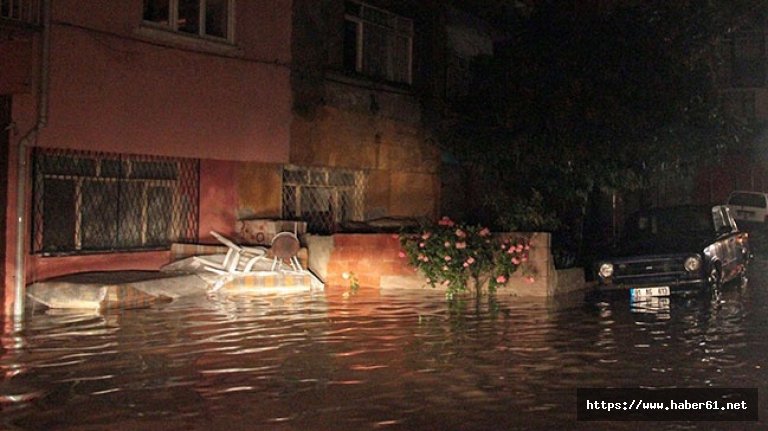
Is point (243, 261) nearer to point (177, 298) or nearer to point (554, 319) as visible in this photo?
point (177, 298)

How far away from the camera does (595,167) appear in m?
19.2

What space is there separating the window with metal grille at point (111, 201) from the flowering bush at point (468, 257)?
4.13 meters

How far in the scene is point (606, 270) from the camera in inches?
592

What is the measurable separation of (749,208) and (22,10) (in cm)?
2309

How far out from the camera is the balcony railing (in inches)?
480

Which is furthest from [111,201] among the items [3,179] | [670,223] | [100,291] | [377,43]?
[670,223]

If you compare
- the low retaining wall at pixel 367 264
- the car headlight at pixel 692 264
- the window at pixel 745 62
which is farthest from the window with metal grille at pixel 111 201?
the window at pixel 745 62

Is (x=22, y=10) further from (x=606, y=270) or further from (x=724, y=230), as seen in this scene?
(x=724, y=230)

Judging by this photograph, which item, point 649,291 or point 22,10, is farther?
point 649,291

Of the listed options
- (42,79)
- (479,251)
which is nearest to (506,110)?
(479,251)

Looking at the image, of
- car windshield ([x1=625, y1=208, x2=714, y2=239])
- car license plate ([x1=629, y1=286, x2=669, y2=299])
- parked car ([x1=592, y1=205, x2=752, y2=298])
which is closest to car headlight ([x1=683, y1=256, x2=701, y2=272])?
parked car ([x1=592, y1=205, x2=752, y2=298])

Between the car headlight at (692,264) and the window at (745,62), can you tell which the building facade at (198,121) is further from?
the window at (745,62)

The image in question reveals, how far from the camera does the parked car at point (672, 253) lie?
47.9 ft

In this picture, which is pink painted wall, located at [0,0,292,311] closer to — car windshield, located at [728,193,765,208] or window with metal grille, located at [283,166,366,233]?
window with metal grille, located at [283,166,366,233]
